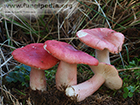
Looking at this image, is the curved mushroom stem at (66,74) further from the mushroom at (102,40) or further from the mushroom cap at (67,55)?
the mushroom at (102,40)

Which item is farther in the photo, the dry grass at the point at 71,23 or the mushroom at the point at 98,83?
the dry grass at the point at 71,23

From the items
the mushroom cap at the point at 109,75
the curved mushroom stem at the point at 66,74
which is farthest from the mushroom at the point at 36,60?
the mushroom cap at the point at 109,75

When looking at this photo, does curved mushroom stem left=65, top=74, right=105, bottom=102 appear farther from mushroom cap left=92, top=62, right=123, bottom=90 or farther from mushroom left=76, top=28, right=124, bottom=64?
mushroom left=76, top=28, right=124, bottom=64

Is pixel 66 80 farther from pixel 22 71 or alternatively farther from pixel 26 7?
pixel 26 7

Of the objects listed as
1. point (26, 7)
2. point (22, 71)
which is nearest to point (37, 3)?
point (26, 7)

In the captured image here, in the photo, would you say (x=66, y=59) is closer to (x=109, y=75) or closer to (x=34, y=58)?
(x=34, y=58)

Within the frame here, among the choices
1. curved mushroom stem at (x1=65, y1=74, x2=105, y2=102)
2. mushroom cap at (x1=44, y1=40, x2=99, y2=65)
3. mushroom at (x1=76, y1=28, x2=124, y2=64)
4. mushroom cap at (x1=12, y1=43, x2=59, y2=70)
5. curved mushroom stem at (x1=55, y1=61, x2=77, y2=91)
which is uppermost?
mushroom at (x1=76, y1=28, x2=124, y2=64)

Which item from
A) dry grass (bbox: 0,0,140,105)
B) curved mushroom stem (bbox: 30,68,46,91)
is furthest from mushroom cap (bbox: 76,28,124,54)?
dry grass (bbox: 0,0,140,105)

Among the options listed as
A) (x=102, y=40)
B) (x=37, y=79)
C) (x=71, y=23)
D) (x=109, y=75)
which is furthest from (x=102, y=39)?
(x=71, y=23)
